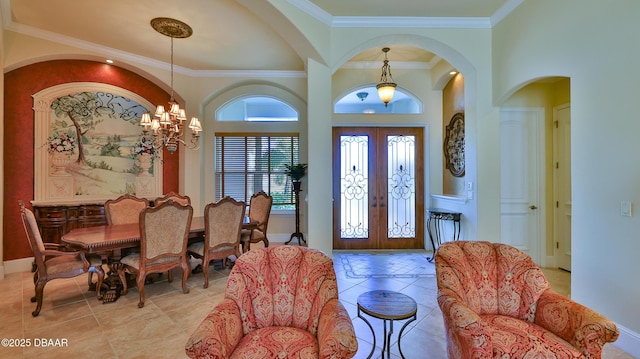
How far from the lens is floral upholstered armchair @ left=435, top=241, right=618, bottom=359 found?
1488 mm

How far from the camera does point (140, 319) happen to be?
2.69 m

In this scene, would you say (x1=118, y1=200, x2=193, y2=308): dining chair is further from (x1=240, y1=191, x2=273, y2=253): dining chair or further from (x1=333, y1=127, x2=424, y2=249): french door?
(x1=333, y1=127, x2=424, y2=249): french door

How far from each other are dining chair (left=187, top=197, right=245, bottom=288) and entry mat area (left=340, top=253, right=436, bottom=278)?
168 centimetres

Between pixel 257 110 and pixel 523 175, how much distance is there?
4.87m

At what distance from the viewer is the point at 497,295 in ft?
6.43

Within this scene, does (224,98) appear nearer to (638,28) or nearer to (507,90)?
(507,90)

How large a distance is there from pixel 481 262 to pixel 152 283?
380 cm

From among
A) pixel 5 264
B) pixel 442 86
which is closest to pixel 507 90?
pixel 442 86

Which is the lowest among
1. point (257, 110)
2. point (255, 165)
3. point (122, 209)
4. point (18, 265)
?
point (18, 265)

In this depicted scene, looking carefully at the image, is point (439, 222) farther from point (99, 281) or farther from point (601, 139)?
point (99, 281)

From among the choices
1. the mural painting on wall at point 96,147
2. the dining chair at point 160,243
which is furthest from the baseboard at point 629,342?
the mural painting on wall at point 96,147

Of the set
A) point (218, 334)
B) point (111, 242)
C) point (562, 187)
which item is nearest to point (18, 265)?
point (111, 242)


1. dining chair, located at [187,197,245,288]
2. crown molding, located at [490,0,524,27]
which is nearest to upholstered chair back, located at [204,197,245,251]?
dining chair, located at [187,197,245,288]

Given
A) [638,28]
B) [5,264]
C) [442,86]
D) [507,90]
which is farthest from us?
[442,86]
